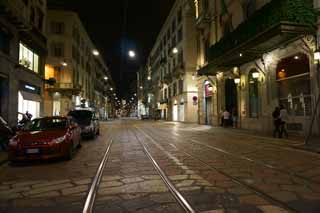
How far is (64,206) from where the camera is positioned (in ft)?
15.1

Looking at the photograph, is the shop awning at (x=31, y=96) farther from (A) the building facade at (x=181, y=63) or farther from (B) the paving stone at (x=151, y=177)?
(A) the building facade at (x=181, y=63)

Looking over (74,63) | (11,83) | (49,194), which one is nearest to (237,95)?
(11,83)

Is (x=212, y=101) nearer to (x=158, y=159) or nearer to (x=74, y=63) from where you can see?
(x=158, y=159)

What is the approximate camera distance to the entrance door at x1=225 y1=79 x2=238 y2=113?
24203mm

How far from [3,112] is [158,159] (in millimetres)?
13141

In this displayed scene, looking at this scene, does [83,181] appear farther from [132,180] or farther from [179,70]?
[179,70]

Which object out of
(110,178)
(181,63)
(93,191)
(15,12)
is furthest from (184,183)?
(181,63)

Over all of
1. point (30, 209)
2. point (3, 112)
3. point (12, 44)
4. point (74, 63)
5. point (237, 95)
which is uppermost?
point (74, 63)

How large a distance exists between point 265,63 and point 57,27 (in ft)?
113

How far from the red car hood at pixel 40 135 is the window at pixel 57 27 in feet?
119

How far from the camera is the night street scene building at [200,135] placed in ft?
16.7

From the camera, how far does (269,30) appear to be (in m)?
14.6

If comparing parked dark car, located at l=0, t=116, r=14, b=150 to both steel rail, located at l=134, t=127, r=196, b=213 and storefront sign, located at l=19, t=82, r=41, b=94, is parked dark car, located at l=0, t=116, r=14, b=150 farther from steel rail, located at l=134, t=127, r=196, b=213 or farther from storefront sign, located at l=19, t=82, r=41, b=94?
storefront sign, located at l=19, t=82, r=41, b=94

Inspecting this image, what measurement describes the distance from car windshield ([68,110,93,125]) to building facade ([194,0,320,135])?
11.3 m
